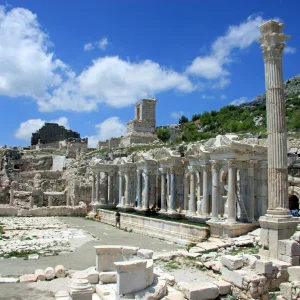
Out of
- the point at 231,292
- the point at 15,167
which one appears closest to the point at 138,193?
the point at 231,292

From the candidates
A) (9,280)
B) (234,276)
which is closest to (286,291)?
(234,276)

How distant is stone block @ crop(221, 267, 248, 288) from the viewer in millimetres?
9758

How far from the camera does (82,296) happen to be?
870 centimetres

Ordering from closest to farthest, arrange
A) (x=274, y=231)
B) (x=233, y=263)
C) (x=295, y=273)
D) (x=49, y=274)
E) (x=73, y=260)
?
(x=295, y=273)
(x=233, y=263)
(x=49, y=274)
(x=274, y=231)
(x=73, y=260)

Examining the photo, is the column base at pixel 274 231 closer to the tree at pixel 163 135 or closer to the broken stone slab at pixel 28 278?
the broken stone slab at pixel 28 278

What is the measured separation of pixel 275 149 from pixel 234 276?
203 inches

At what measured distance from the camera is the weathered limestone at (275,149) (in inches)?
506

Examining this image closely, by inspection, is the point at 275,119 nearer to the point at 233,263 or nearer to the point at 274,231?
the point at 274,231

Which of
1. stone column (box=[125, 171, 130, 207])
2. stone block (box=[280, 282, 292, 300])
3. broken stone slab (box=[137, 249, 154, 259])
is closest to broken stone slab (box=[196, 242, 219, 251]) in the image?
broken stone slab (box=[137, 249, 154, 259])

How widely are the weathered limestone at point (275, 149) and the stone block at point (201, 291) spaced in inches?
148

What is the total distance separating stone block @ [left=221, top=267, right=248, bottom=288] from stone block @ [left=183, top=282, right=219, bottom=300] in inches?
24.1

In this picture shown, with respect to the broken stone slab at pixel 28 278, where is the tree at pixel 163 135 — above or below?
above

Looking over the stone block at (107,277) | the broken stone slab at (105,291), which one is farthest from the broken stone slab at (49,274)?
the broken stone slab at (105,291)

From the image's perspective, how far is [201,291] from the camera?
Answer: 30.4 feet
